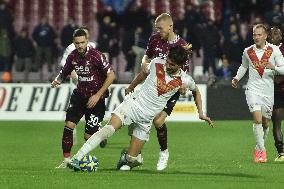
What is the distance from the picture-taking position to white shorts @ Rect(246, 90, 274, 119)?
1570 centimetres

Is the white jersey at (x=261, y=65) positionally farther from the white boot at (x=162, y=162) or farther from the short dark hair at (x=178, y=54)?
the short dark hair at (x=178, y=54)

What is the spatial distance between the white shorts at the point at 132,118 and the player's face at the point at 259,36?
2.89 metres

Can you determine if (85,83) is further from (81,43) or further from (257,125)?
(257,125)

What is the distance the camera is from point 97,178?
1258 cm

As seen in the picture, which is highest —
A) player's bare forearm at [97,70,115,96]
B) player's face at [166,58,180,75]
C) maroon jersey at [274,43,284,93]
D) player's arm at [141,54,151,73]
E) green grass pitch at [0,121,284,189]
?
player's face at [166,58,180,75]

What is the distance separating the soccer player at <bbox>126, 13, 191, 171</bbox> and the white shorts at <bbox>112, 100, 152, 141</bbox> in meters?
0.42

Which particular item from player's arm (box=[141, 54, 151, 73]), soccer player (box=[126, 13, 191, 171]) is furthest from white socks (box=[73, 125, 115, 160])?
player's arm (box=[141, 54, 151, 73])

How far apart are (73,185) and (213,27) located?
17.5 m

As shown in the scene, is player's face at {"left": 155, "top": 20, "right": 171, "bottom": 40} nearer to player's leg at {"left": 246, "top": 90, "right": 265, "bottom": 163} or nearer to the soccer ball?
the soccer ball

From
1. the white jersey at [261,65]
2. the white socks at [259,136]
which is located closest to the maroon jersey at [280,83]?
the white jersey at [261,65]

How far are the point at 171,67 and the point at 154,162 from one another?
9.82ft

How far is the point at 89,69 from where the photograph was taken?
48.9ft

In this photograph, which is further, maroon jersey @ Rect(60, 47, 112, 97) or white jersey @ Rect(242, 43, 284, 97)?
white jersey @ Rect(242, 43, 284, 97)

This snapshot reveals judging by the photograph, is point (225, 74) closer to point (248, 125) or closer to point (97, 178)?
point (248, 125)
